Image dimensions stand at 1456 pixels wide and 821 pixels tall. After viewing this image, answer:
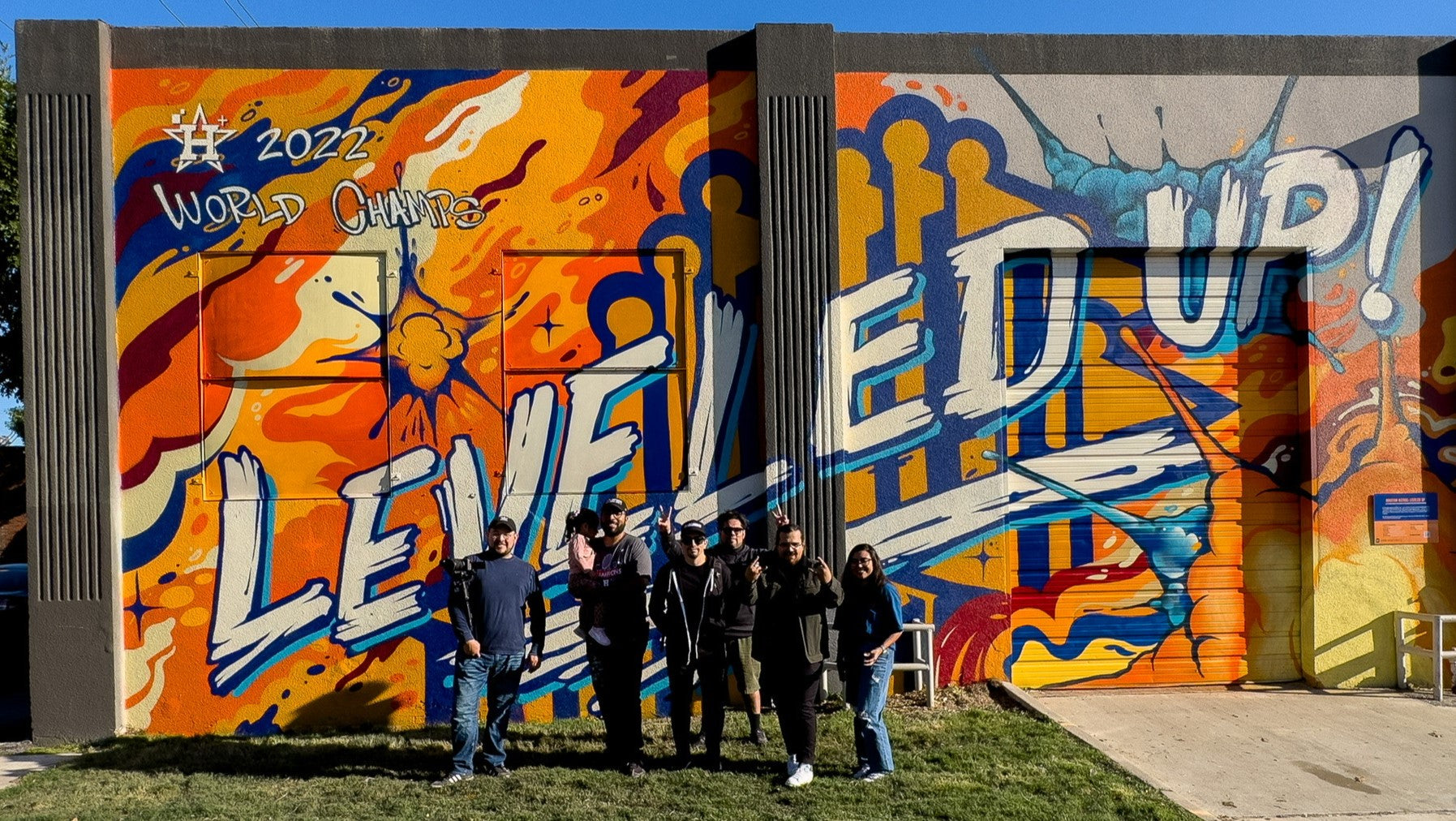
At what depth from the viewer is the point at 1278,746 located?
7594 mm

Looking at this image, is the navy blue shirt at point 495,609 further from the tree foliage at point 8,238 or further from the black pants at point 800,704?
the tree foliage at point 8,238

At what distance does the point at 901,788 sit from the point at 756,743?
4.58ft

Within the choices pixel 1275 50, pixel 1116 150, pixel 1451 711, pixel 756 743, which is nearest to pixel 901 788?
pixel 756 743

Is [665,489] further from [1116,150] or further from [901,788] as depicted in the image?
[1116,150]

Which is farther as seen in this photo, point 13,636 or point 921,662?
point 13,636

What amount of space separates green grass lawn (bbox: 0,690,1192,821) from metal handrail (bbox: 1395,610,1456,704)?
3.89 metres

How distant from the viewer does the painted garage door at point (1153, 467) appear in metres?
9.32

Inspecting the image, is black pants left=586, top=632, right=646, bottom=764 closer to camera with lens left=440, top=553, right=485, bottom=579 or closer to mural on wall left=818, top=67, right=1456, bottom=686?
camera with lens left=440, top=553, right=485, bottom=579

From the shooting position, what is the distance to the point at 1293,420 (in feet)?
31.1

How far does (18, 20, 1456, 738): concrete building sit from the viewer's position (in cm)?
854

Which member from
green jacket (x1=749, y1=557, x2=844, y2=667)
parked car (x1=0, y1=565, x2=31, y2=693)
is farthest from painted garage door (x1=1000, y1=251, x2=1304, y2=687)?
parked car (x1=0, y1=565, x2=31, y2=693)

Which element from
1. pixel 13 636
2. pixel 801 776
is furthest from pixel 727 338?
pixel 13 636

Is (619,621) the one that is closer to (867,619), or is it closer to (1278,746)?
(867,619)

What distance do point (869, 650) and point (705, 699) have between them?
1.34 metres
